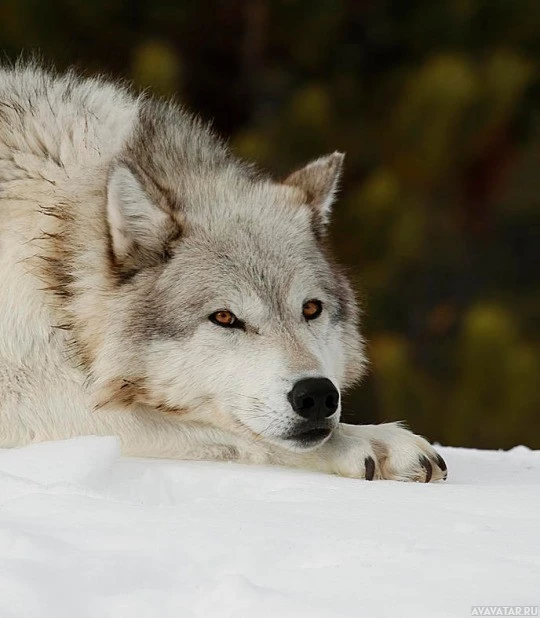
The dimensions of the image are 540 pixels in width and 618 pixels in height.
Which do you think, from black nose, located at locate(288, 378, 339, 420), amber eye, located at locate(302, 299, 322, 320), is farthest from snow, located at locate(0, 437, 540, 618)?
amber eye, located at locate(302, 299, 322, 320)

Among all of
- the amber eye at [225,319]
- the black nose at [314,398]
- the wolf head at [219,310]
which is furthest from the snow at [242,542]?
the amber eye at [225,319]

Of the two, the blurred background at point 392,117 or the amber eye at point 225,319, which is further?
the blurred background at point 392,117

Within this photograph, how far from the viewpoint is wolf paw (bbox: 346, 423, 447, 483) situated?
486 cm

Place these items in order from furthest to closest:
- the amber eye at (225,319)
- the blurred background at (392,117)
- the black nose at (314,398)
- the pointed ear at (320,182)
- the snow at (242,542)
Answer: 1. the blurred background at (392,117)
2. the pointed ear at (320,182)
3. the amber eye at (225,319)
4. the black nose at (314,398)
5. the snow at (242,542)

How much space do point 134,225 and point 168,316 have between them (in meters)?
0.43

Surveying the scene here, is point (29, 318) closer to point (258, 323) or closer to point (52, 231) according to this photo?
point (52, 231)

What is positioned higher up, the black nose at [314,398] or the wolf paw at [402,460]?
the black nose at [314,398]

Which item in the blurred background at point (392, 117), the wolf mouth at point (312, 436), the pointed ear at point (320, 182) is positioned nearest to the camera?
the wolf mouth at point (312, 436)

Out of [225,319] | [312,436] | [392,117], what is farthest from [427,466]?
[392,117]

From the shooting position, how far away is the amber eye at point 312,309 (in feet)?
17.4

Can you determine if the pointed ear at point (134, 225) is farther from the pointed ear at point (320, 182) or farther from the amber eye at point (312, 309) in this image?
the pointed ear at point (320, 182)

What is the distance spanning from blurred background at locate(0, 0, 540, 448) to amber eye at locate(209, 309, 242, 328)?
7.73 meters

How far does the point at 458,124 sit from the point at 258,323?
10.1 meters

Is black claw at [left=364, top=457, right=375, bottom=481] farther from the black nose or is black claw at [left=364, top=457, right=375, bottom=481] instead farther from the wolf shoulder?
the wolf shoulder
